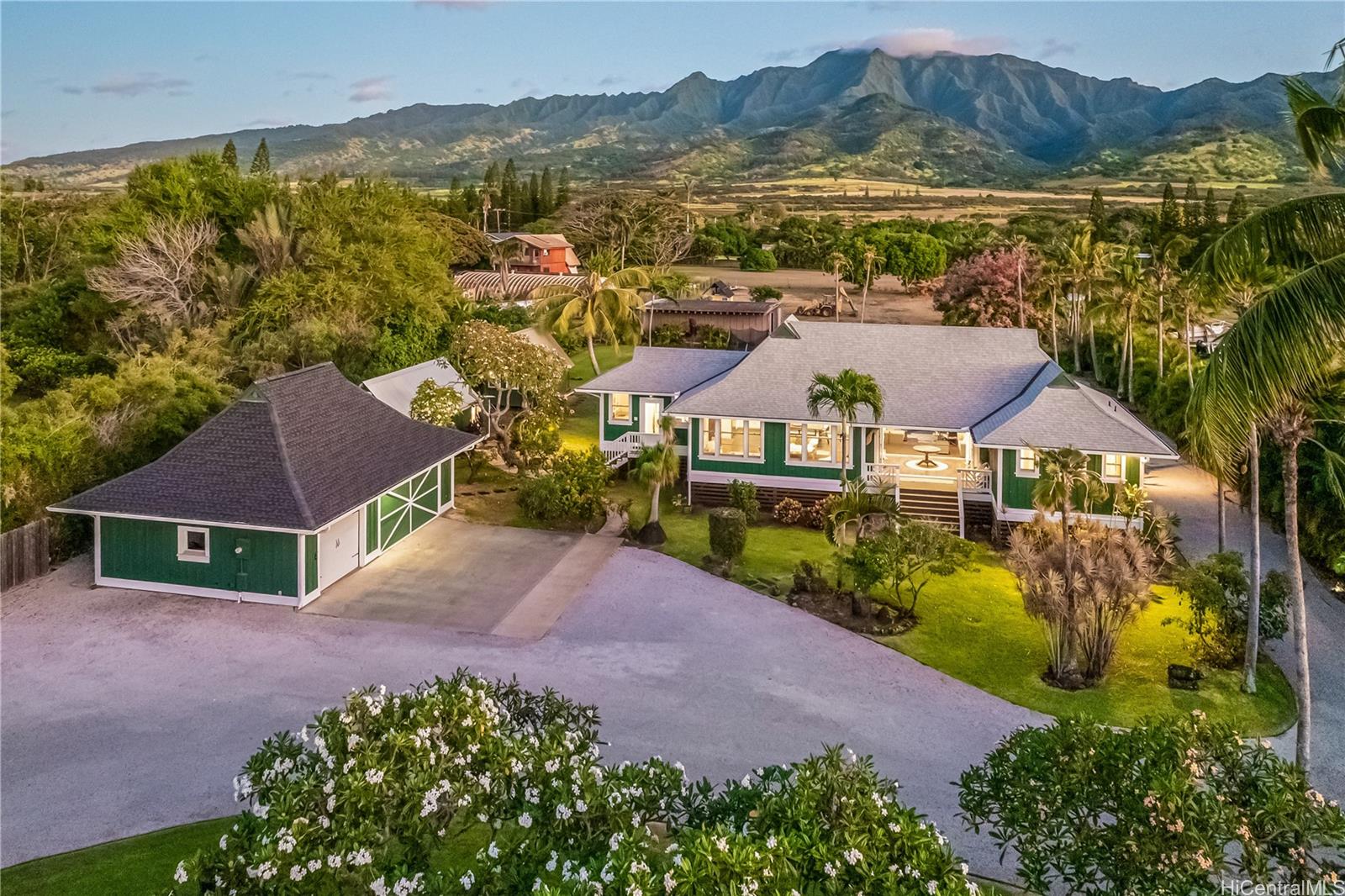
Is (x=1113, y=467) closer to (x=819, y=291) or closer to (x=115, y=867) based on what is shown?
(x=115, y=867)

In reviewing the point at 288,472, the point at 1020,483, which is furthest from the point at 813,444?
the point at 288,472

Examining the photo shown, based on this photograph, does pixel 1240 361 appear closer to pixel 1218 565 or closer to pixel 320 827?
pixel 320 827

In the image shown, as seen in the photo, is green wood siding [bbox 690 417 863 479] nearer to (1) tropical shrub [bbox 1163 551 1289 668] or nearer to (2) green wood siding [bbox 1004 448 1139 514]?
(2) green wood siding [bbox 1004 448 1139 514]

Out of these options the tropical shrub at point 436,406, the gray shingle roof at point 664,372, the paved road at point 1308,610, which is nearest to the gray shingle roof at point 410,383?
the tropical shrub at point 436,406

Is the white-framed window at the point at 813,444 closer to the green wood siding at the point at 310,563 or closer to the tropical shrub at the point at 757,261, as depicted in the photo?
the green wood siding at the point at 310,563

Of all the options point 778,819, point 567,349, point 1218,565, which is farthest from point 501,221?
point 778,819

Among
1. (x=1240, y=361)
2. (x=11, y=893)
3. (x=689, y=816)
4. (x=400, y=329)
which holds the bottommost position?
(x=11, y=893)

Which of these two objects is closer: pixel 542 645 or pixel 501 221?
pixel 542 645
